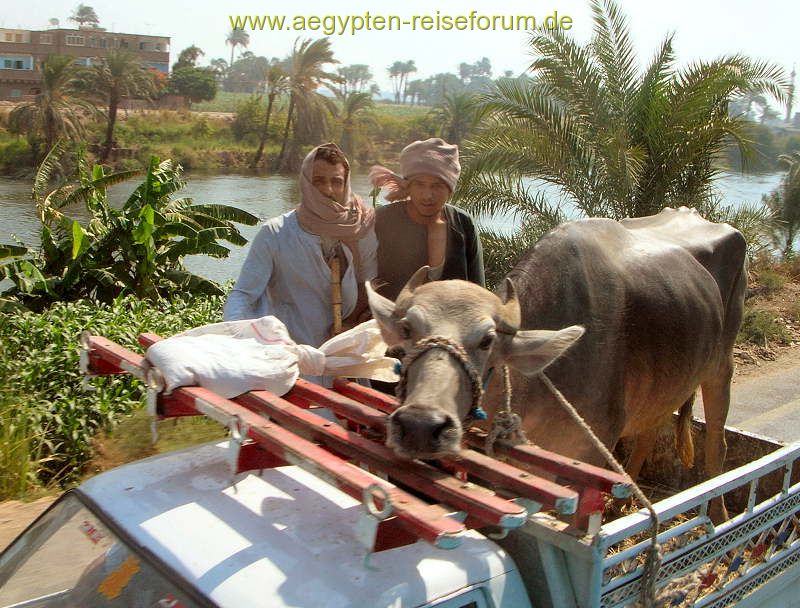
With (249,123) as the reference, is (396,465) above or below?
below

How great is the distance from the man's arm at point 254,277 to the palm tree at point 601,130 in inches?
301

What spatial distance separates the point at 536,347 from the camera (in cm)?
337

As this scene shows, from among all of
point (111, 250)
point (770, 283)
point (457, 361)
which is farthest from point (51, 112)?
point (457, 361)

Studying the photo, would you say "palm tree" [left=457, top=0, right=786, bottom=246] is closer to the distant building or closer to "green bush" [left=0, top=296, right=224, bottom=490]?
"green bush" [left=0, top=296, right=224, bottom=490]

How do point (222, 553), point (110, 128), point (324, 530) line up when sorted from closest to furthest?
point (222, 553), point (324, 530), point (110, 128)

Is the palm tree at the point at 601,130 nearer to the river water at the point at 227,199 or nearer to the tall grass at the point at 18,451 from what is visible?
the river water at the point at 227,199

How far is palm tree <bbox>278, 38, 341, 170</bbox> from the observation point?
77.6 feet

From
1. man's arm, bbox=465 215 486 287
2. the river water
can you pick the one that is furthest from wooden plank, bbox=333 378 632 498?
the river water

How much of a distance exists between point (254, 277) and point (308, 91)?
902 inches

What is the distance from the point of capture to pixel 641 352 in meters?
4.83

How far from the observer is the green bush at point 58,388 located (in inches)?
233

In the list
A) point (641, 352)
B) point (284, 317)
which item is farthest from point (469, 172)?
point (284, 317)

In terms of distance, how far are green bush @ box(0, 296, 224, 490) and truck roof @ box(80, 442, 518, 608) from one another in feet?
12.0

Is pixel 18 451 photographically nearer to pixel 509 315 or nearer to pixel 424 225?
pixel 424 225
